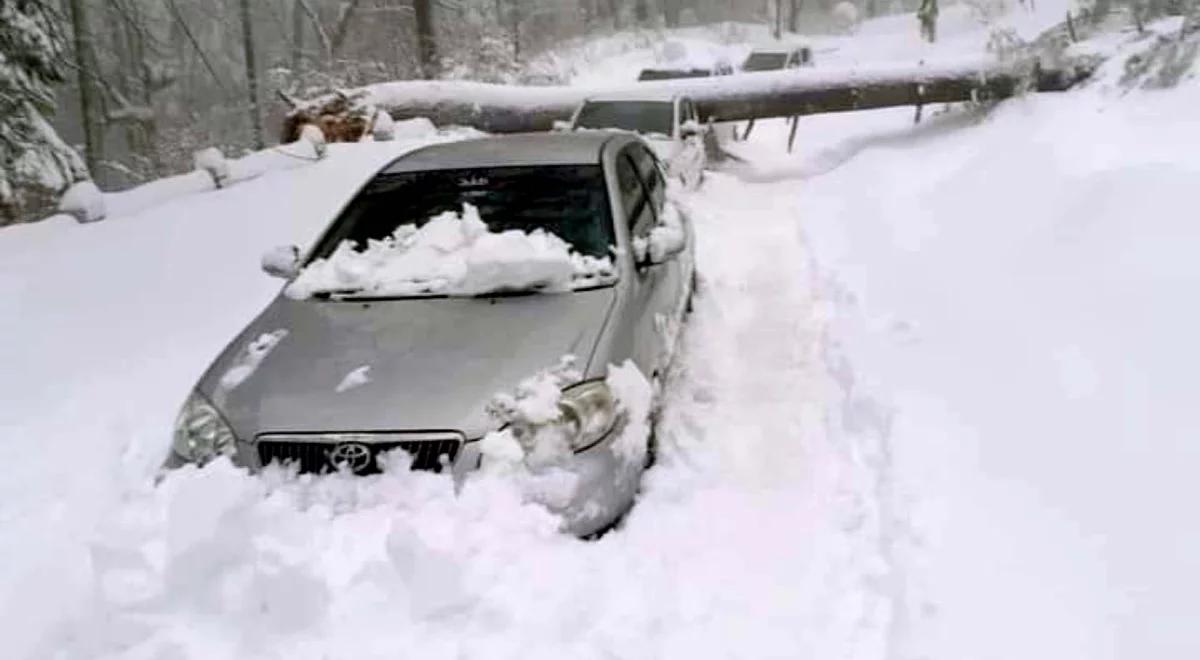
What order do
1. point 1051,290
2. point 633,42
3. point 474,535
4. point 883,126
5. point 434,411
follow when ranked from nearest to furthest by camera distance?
point 474,535, point 434,411, point 1051,290, point 883,126, point 633,42

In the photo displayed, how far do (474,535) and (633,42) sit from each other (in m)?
36.5

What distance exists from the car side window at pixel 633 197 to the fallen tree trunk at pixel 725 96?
8070mm

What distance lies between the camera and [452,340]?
4.11 metres

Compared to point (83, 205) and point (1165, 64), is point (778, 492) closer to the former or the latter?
point (1165, 64)

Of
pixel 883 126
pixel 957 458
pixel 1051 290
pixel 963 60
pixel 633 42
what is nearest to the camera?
pixel 957 458

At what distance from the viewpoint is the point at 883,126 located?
16.8 m

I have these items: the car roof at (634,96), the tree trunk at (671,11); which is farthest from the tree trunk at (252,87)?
the tree trunk at (671,11)

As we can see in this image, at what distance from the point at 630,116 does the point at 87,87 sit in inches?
530

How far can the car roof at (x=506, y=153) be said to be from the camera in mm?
5430

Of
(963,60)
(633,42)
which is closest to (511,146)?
(963,60)

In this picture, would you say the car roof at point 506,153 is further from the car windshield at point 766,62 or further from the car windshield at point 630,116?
the car windshield at point 766,62

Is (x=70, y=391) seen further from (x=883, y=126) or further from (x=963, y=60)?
(x=883, y=126)

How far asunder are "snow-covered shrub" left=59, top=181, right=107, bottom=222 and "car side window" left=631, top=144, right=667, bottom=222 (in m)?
5.70

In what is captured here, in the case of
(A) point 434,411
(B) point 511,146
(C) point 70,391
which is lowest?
(C) point 70,391
